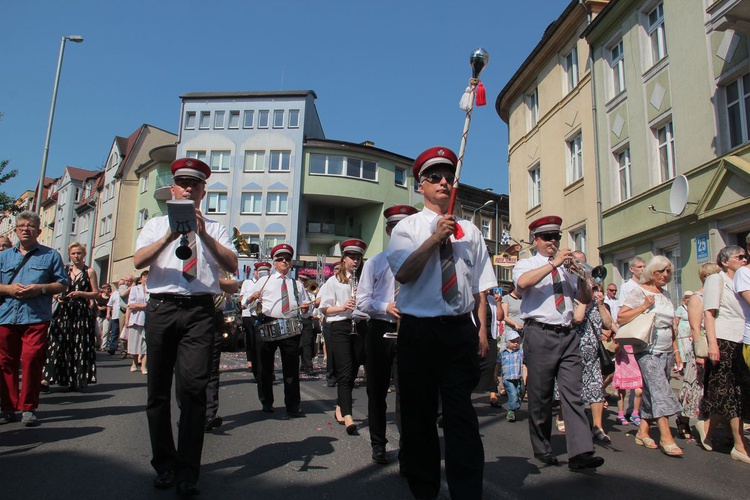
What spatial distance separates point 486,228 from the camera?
52.1 m

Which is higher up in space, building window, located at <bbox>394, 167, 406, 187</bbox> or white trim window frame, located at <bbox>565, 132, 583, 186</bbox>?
building window, located at <bbox>394, 167, 406, 187</bbox>

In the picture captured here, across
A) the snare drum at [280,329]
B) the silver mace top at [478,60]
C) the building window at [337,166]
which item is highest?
the building window at [337,166]

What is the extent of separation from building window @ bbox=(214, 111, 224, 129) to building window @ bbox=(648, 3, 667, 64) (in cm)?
3521

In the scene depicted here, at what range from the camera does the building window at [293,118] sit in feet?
148

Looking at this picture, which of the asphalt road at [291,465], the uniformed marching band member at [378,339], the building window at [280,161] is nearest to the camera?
the asphalt road at [291,465]

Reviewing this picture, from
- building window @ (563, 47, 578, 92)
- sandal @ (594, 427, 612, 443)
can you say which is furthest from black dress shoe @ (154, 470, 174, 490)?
building window @ (563, 47, 578, 92)

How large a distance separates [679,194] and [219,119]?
127ft

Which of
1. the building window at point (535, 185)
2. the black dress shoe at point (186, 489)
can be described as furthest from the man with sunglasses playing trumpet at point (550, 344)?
the building window at point (535, 185)

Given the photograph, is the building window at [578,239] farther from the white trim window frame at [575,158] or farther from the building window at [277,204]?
the building window at [277,204]

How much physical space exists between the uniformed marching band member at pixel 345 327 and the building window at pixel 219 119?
40.8 m

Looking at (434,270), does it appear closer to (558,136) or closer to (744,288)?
(744,288)

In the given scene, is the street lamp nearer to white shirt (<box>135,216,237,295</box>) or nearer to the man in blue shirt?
the man in blue shirt

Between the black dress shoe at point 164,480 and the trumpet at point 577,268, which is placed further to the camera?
the trumpet at point 577,268

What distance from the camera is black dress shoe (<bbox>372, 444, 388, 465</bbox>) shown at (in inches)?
197
